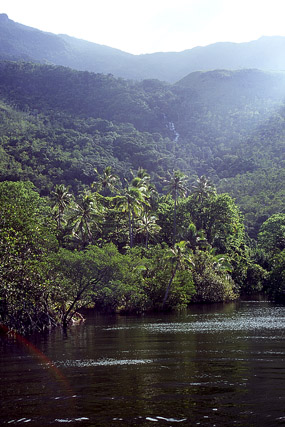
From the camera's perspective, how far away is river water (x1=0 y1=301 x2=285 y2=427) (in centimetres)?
1288

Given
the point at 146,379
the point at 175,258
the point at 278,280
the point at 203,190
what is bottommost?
the point at 278,280

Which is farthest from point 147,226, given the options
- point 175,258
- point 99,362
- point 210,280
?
point 99,362

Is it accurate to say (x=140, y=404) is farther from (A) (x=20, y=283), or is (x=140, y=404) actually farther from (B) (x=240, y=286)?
(B) (x=240, y=286)

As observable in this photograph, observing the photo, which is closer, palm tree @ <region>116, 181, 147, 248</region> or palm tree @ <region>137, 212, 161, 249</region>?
palm tree @ <region>116, 181, 147, 248</region>

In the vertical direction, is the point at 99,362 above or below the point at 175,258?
below

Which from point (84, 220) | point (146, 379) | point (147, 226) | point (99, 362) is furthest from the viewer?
point (147, 226)

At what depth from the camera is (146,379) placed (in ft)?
58.2

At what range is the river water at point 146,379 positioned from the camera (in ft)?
42.2

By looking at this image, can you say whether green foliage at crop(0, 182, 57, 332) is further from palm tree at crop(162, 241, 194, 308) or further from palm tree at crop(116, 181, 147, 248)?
palm tree at crop(116, 181, 147, 248)

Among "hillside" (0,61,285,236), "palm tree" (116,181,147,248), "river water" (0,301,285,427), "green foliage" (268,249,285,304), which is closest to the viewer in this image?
"river water" (0,301,285,427)

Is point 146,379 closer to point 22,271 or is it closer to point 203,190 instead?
point 22,271

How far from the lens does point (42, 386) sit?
1712 cm

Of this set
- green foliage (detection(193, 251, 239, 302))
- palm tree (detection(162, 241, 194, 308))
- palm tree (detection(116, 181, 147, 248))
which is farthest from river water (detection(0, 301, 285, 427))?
palm tree (detection(116, 181, 147, 248))

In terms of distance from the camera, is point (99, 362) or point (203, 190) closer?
point (99, 362)
